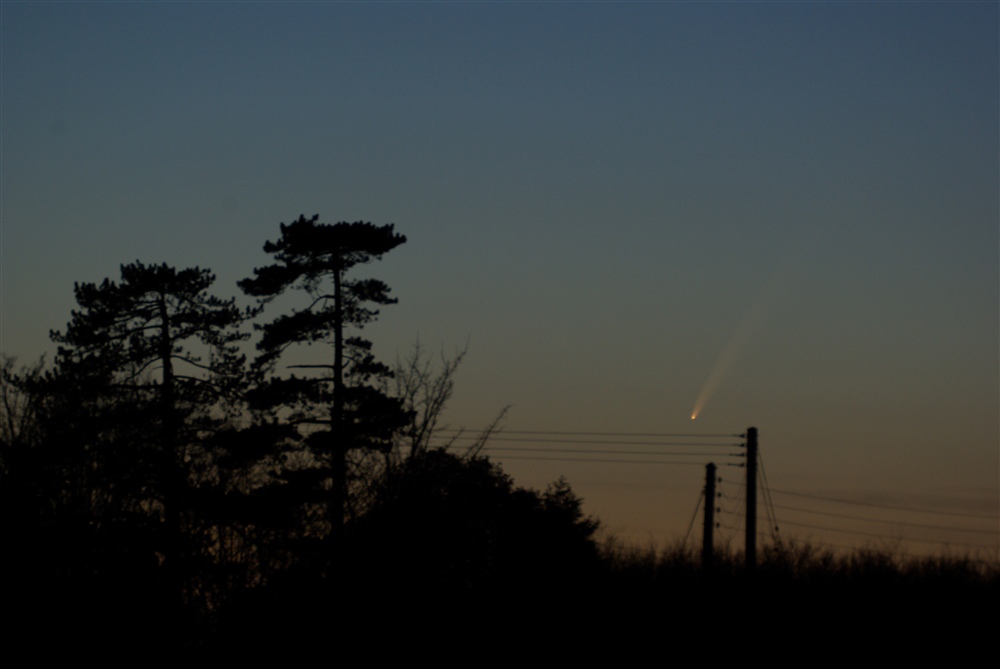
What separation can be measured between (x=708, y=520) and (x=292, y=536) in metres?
13.4

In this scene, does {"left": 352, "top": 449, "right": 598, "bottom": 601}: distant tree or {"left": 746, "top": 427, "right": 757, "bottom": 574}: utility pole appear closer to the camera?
{"left": 352, "top": 449, "right": 598, "bottom": 601}: distant tree

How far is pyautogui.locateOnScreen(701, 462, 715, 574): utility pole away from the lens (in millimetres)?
35719

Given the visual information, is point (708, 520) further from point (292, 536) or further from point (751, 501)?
point (292, 536)

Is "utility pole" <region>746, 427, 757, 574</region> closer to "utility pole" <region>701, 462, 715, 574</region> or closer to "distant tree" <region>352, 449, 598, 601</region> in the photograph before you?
"utility pole" <region>701, 462, 715, 574</region>

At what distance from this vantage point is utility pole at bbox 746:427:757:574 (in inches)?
1324

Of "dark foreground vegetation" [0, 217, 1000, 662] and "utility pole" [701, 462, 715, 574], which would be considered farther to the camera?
"utility pole" [701, 462, 715, 574]

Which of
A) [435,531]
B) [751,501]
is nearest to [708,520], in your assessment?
[751,501]

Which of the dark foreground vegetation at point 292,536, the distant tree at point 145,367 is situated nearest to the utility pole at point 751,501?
the dark foreground vegetation at point 292,536

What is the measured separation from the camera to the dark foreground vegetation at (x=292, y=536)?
21609 mm

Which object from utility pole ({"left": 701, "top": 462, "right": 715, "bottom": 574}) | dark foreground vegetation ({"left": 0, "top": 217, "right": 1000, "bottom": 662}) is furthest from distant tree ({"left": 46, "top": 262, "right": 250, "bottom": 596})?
utility pole ({"left": 701, "top": 462, "right": 715, "bottom": 574})

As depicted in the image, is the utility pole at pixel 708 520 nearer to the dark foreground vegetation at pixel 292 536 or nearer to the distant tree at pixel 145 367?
the dark foreground vegetation at pixel 292 536

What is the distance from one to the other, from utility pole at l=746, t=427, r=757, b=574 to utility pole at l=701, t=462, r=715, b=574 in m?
1.99

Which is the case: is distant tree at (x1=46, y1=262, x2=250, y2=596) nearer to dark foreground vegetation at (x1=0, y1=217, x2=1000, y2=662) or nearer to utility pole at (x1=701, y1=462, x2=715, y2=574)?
dark foreground vegetation at (x1=0, y1=217, x2=1000, y2=662)

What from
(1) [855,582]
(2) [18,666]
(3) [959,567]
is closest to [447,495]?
(2) [18,666]
